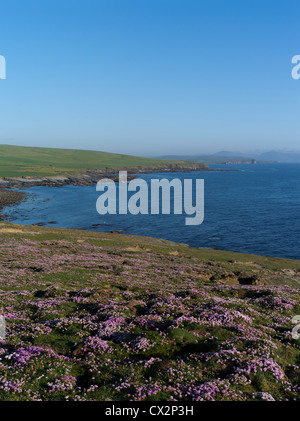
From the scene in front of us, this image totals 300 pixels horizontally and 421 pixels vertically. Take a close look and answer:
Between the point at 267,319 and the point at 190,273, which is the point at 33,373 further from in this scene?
the point at 190,273

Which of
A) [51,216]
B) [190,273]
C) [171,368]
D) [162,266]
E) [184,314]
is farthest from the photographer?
[51,216]

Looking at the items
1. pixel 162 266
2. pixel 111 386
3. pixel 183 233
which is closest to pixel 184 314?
pixel 111 386

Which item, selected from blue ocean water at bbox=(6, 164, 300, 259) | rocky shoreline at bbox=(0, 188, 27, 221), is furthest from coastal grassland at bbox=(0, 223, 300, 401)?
rocky shoreline at bbox=(0, 188, 27, 221)

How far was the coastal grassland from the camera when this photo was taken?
11289 millimetres

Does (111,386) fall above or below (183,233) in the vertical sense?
above

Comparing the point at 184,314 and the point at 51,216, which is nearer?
the point at 184,314

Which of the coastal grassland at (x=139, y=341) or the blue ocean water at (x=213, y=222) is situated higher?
the coastal grassland at (x=139, y=341)

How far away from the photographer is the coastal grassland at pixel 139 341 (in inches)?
444

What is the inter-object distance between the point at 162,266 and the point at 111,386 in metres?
29.7

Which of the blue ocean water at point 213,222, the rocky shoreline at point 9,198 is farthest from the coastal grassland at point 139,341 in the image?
the rocky shoreline at point 9,198

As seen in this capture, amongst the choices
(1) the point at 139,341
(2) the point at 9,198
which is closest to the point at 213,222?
(1) the point at 139,341

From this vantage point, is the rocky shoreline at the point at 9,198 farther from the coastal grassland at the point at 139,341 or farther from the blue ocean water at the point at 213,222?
the coastal grassland at the point at 139,341
